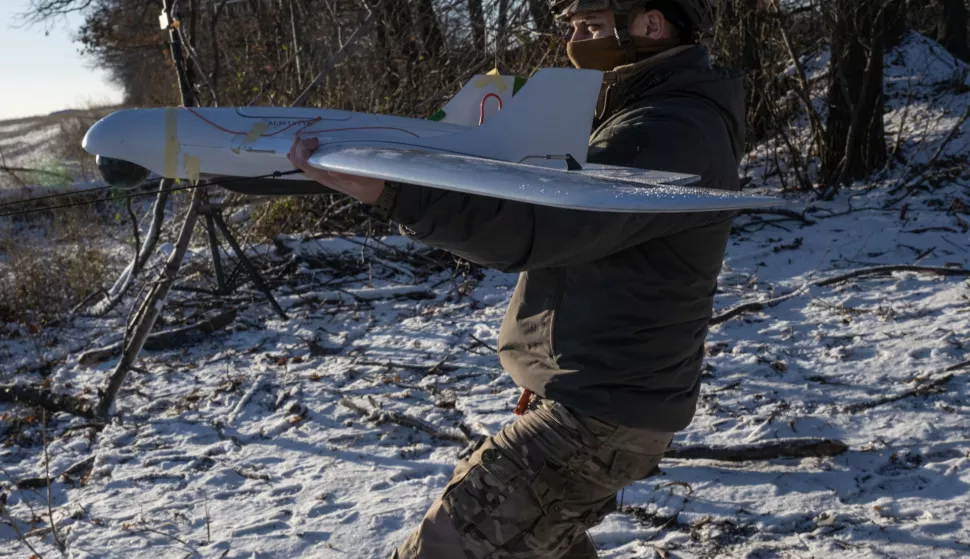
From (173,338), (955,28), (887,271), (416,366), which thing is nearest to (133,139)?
(416,366)

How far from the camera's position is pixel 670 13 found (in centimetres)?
190

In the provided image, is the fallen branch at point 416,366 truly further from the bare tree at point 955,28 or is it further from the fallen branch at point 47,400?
the bare tree at point 955,28

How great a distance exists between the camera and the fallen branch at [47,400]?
189 inches

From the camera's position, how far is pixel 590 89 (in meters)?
2.04

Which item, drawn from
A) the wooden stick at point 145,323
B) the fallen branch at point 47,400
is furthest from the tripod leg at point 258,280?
the fallen branch at point 47,400

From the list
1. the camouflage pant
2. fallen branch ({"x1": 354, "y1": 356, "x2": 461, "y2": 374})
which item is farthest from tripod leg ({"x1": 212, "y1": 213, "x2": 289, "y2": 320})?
the camouflage pant

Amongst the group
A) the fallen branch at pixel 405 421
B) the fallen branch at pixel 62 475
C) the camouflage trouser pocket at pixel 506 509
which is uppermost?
the camouflage trouser pocket at pixel 506 509

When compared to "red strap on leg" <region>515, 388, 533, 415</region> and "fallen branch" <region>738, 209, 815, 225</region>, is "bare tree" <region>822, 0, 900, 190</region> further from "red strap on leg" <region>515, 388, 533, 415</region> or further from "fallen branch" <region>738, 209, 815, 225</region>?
"red strap on leg" <region>515, 388, 533, 415</region>

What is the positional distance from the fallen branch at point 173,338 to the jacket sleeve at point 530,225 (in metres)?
4.93

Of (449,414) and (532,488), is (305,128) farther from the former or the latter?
(449,414)

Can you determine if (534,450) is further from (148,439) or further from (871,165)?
(871,165)

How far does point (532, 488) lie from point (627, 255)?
0.58m

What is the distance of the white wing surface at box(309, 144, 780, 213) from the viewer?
1.44m

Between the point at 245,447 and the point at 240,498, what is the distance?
23.8 inches
